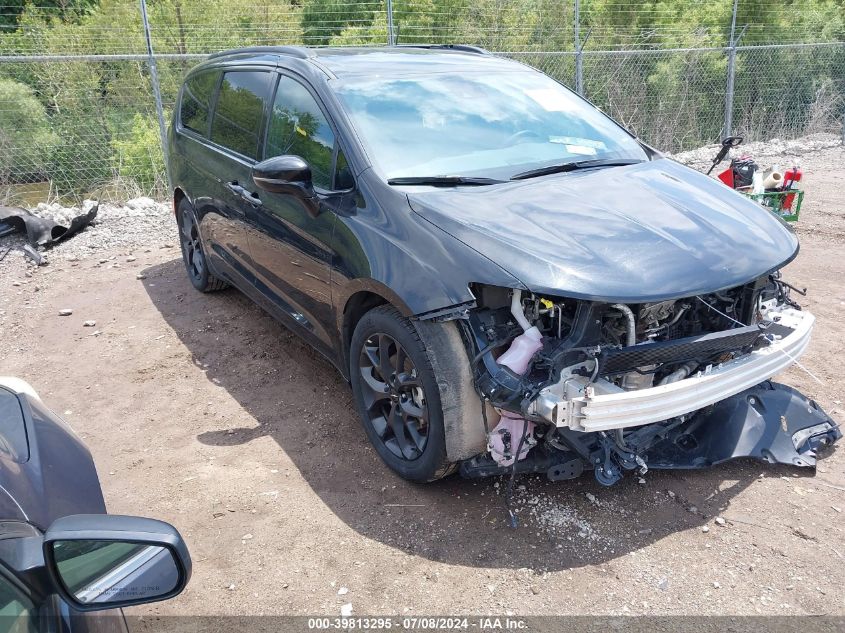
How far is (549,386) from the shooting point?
2717mm

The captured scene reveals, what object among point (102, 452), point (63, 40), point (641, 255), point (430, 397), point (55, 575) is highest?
point (63, 40)

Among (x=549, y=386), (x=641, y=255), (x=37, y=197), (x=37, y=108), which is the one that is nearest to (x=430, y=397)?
(x=549, y=386)

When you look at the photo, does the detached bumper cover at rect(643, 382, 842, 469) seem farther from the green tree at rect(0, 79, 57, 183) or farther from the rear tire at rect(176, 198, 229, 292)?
the green tree at rect(0, 79, 57, 183)

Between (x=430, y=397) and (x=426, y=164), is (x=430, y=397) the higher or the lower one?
the lower one

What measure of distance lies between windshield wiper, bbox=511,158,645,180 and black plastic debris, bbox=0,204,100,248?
6.26m

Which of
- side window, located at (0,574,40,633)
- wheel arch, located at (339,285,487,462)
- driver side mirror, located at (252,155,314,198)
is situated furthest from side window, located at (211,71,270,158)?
side window, located at (0,574,40,633)

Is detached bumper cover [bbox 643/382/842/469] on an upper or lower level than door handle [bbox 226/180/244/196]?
lower

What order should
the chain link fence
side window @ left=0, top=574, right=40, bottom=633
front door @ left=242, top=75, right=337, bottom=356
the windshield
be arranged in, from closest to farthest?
1. side window @ left=0, top=574, right=40, bottom=633
2. the windshield
3. front door @ left=242, top=75, right=337, bottom=356
4. the chain link fence

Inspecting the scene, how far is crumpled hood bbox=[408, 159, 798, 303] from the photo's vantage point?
2.71 m

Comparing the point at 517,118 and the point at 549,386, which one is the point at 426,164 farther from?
the point at 549,386

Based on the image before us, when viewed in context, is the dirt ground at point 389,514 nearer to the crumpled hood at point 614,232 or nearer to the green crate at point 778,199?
the crumpled hood at point 614,232

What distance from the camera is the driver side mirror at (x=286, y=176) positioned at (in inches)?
134

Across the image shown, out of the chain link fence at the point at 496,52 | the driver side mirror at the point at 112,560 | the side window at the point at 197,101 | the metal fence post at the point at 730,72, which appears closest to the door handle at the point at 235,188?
the side window at the point at 197,101

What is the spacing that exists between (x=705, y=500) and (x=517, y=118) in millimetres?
2254
